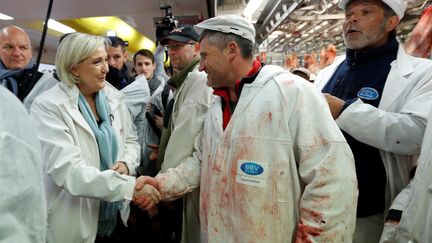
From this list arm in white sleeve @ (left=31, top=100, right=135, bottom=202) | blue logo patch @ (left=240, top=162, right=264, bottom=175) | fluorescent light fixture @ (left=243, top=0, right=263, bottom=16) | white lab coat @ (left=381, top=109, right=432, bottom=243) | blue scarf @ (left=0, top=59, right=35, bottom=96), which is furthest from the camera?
fluorescent light fixture @ (left=243, top=0, right=263, bottom=16)

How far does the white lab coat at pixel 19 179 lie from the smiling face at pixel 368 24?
5.34 ft

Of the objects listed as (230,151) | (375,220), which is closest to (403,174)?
(375,220)

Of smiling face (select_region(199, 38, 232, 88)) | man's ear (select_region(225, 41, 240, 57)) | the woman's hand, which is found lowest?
the woman's hand

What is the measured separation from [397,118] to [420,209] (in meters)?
0.45

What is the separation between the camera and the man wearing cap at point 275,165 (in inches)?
45.7

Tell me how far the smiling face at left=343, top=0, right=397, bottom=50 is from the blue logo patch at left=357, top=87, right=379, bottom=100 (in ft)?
0.81

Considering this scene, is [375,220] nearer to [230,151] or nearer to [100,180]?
[230,151]

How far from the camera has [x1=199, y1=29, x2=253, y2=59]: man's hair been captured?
147cm

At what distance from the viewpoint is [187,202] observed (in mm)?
1923

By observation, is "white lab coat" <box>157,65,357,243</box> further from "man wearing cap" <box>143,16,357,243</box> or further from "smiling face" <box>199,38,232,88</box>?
"smiling face" <box>199,38,232,88</box>

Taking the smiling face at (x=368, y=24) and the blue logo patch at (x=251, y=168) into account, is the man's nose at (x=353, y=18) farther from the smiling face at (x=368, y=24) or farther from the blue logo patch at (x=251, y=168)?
the blue logo patch at (x=251, y=168)

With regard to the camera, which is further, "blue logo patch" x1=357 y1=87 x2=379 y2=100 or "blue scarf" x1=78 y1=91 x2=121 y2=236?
"blue scarf" x1=78 y1=91 x2=121 y2=236

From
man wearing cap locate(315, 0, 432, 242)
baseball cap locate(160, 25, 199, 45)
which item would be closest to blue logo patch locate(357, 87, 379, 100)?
man wearing cap locate(315, 0, 432, 242)

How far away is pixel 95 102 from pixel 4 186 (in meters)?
1.22
